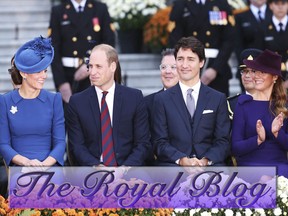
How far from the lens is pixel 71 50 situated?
35.4 feet

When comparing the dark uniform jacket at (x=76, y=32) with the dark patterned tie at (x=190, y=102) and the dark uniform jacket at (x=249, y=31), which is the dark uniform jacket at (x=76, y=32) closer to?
the dark uniform jacket at (x=249, y=31)

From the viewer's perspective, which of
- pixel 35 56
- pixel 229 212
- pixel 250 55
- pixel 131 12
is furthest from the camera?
pixel 131 12

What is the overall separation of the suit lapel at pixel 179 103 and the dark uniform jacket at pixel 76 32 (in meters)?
2.21

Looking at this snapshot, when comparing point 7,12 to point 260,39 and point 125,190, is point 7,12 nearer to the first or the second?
point 260,39

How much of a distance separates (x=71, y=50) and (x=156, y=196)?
3466 mm

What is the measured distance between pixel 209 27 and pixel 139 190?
3.66 metres

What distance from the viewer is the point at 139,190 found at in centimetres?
779

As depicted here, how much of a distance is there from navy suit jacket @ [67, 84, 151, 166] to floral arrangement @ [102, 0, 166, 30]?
182 inches

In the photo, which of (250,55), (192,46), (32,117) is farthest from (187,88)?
(32,117)

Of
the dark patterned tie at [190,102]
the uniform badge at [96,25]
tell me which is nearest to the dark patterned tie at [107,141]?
the dark patterned tie at [190,102]

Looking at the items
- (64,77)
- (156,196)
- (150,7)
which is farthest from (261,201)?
(150,7)

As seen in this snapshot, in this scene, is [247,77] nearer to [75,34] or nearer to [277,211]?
[277,211]

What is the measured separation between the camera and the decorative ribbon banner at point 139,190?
760cm

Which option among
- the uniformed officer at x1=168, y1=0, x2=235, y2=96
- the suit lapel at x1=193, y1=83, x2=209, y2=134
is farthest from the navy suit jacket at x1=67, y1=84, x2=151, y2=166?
the uniformed officer at x1=168, y1=0, x2=235, y2=96
